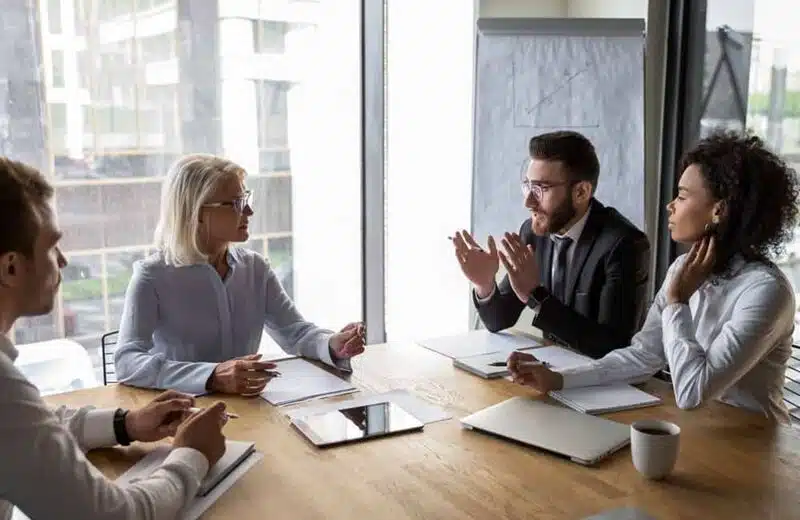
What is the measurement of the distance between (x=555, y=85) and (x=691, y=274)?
1.60 metres

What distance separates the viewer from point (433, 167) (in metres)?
3.73

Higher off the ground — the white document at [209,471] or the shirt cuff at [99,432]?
the shirt cuff at [99,432]

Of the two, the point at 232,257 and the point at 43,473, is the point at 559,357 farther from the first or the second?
the point at 43,473

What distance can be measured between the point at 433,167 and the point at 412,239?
36cm

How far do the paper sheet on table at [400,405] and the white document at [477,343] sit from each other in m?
0.32

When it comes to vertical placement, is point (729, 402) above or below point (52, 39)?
below

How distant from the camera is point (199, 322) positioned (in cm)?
201

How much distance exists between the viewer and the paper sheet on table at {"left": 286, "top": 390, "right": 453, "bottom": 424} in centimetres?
159

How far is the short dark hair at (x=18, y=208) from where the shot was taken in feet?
3.49

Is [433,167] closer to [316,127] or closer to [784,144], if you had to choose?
[316,127]

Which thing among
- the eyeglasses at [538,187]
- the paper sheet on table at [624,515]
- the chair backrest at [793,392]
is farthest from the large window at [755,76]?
the paper sheet on table at [624,515]

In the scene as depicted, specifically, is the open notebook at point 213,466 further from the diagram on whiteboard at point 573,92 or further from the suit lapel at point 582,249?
the diagram on whiteboard at point 573,92

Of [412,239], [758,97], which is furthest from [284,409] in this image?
[758,97]

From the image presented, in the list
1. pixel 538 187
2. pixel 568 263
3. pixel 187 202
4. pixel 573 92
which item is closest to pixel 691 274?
pixel 568 263
